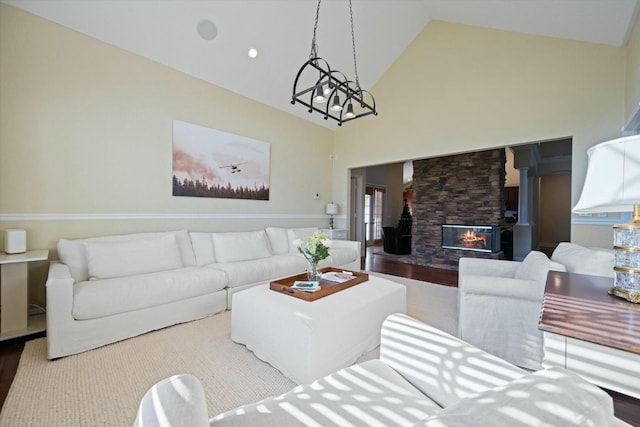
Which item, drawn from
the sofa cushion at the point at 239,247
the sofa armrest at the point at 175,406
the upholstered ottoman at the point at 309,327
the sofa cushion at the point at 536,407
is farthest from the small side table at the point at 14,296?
the sofa cushion at the point at 536,407

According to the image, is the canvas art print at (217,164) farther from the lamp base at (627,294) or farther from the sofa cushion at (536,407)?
the lamp base at (627,294)

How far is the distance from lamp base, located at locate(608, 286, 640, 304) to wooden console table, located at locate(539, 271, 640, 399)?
0.02 m

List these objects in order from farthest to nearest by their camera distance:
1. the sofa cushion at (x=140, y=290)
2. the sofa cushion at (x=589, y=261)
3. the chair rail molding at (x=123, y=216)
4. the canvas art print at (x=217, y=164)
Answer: the canvas art print at (x=217, y=164)
the chair rail molding at (x=123, y=216)
the sofa cushion at (x=140, y=290)
the sofa cushion at (x=589, y=261)

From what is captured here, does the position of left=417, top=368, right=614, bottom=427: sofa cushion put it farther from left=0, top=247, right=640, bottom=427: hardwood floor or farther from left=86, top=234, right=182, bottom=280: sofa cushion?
left=86, top=234, right=182, bottom=280: sofa cushion

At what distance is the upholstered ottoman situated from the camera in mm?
1802

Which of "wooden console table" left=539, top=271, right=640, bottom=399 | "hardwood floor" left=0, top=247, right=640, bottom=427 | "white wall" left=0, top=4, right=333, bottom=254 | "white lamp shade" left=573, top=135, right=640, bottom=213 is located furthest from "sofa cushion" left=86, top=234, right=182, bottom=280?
"white lamp shade" left=573, top=135, right=640, bottom=213

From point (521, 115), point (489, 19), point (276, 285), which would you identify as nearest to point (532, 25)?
point (489, 19)

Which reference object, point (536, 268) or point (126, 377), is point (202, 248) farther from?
point (536, 268)

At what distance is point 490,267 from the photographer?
2748 mm

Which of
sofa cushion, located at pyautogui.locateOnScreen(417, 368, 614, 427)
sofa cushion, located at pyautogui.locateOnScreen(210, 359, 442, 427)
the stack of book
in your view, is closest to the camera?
sofa cushion, located at pyautogui.locateOnScreen(417, 368, 614, 427)

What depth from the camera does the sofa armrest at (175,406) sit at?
62cm

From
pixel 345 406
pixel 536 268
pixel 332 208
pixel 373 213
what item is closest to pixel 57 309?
pixel 345 406

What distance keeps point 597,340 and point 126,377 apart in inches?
98.8

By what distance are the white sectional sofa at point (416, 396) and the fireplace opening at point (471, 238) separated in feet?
16.6
